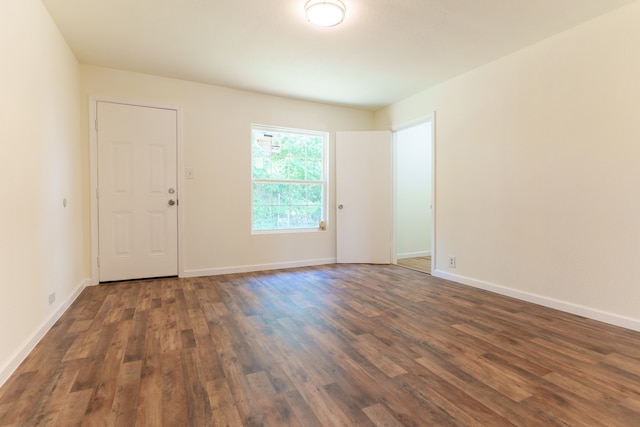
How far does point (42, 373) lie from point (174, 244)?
2144 millimetres

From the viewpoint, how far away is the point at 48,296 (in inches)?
89.4

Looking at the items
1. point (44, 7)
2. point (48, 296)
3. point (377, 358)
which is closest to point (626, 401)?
point (377, 358)

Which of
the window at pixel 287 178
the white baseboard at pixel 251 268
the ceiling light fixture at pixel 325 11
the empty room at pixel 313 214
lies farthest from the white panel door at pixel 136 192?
the ceiling light fixture at pixel 325 11

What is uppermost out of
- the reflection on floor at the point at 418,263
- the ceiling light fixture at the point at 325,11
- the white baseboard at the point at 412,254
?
the ceiling light fixture at the point at 325,11

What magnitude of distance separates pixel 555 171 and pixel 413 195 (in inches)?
108

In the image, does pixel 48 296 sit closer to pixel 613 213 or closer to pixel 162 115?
pixel 162 115

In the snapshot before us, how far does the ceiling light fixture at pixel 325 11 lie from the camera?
2.17 meters

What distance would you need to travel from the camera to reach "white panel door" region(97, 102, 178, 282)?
135 inches

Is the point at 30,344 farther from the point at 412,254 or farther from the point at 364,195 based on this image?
the point at 412,254

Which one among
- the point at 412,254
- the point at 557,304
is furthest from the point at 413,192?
the point at 557,304

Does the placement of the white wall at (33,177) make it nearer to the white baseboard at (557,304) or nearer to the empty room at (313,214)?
the empty room at (313,214)

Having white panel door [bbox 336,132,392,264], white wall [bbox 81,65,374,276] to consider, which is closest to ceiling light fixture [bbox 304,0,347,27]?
white wall [bbox 81,65,374,276]

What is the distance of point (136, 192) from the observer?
3551 mm

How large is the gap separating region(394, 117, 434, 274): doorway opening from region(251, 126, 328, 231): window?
1379mm
